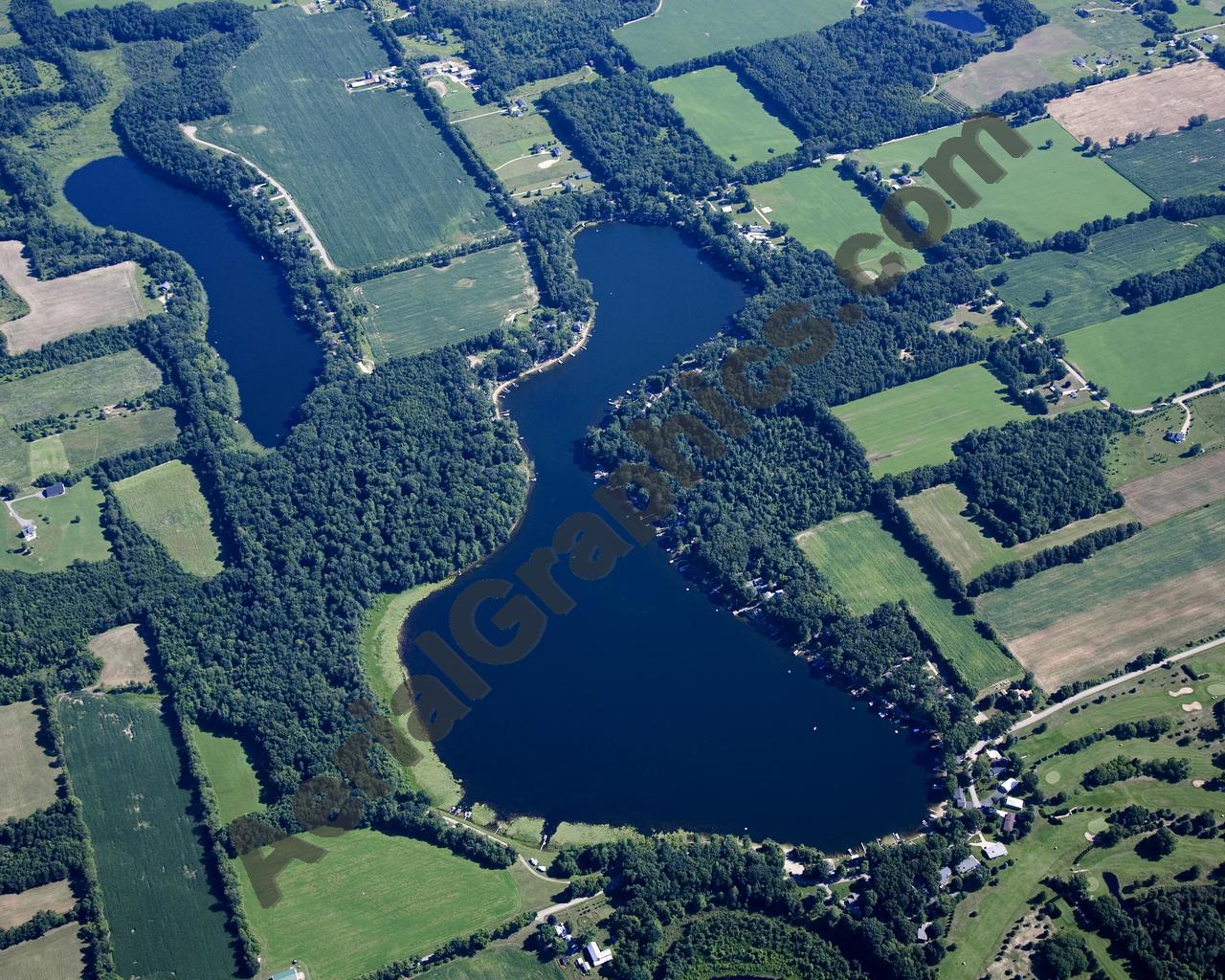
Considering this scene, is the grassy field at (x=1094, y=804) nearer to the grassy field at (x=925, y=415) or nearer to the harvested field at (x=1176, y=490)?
the harvested field at (x=1176, y=490)

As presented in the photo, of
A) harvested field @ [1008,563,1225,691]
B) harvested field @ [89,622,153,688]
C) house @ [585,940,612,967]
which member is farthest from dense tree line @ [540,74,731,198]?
house @ [585,940,612,967]

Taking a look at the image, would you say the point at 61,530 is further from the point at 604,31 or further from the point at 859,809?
the point at 604,31

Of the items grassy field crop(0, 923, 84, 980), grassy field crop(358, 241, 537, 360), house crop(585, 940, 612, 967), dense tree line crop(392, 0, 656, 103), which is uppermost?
dense tree line crop(392, 0, 656, 103)

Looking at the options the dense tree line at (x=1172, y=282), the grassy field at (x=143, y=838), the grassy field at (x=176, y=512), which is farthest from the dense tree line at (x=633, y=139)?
the grassy field at (x=143, y=838)

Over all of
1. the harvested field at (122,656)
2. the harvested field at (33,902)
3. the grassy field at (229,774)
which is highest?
the harvested field at (122,656)

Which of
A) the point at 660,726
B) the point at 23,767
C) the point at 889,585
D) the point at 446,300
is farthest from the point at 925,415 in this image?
the point at 23,767

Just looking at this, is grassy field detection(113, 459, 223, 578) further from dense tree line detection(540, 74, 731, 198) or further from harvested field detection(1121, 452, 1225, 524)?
harvested field detection(1121, 452, 1225, 524)
